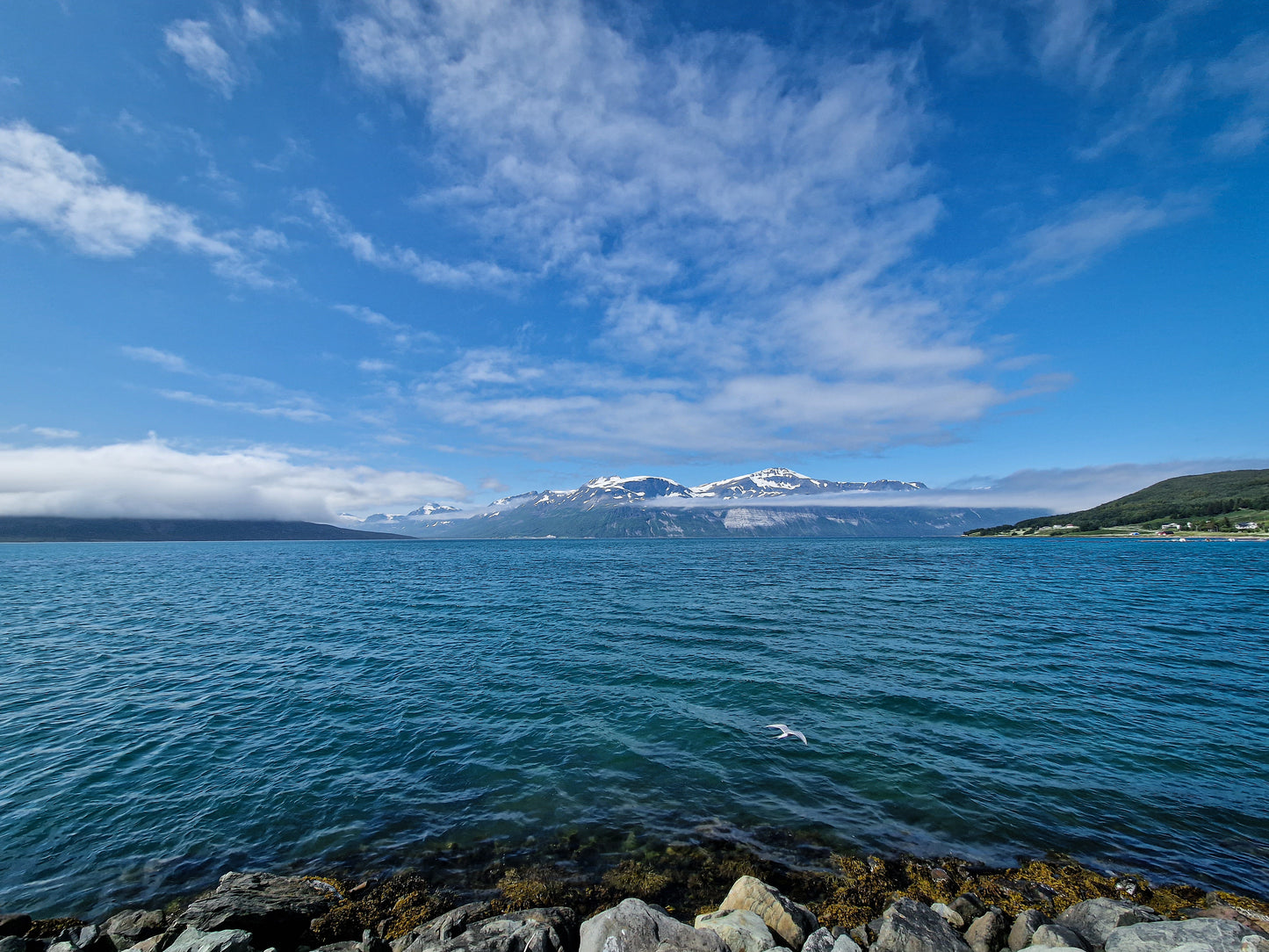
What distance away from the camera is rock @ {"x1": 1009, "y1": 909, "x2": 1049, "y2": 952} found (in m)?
10.4

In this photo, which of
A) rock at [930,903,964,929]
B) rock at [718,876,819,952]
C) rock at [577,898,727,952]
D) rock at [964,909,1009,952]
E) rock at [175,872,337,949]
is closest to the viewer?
rock at [577,898,727,952]

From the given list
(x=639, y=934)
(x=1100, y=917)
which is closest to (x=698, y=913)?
(x=639, y=934)

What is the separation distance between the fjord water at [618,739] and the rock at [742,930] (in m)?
3.80

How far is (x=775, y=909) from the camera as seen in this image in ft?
35.3

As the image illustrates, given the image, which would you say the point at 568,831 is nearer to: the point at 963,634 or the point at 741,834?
the point at 741,834

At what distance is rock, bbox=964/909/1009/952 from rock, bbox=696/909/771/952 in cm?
316

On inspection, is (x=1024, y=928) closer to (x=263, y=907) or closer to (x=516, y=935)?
(x=516, y=935)

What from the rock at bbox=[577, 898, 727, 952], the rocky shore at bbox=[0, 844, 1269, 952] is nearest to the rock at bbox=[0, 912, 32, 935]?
the rocky shore at bbox=[0, 844, 1269, 952]

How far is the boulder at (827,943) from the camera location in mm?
9820

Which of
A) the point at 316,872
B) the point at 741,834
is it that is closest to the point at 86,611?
the point at 316,872

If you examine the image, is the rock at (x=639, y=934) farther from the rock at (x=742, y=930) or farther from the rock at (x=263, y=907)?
the rock at (x=263, y=907)

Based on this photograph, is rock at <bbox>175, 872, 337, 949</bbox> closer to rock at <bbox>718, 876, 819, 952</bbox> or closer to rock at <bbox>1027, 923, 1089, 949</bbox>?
rock at <bbox>718, 876, 819, 952</bbox>

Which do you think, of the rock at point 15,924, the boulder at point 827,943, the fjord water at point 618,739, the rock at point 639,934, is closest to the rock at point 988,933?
the boulder at point 827,943

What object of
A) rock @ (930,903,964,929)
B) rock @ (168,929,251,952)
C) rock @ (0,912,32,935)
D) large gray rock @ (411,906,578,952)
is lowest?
rock @ (930,903,964,929)
